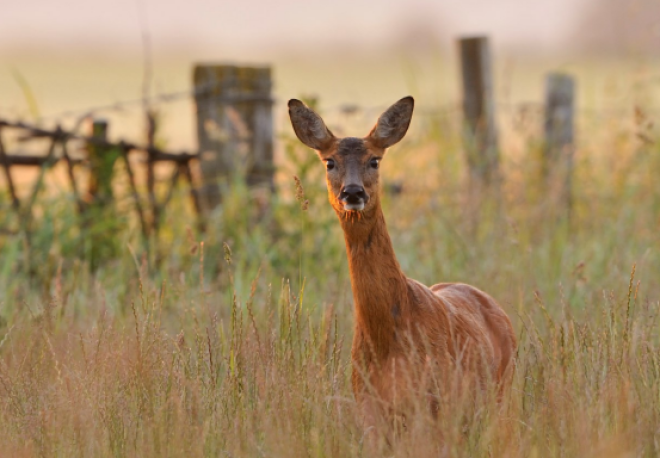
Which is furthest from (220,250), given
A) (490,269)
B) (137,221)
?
(490,269)

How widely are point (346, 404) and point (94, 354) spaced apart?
3.50ft

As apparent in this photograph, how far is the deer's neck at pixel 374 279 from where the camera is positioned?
402 centimetres

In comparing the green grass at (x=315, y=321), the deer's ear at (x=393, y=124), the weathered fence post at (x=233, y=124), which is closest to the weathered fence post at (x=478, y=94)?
the green grass at (x=315, y=321)

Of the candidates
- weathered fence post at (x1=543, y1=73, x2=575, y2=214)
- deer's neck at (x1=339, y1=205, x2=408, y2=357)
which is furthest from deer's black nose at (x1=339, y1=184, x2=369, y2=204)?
weathered fence post at (x1=543, y1=73, x2=575, y2=214)

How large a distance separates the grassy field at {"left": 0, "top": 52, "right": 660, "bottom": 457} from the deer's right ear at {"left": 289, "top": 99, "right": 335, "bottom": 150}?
1.59 feet

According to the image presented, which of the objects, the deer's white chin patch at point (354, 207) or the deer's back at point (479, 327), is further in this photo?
the deer's back at point (479, 327)

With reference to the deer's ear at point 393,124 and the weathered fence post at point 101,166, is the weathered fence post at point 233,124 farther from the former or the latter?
the deer's ear at point 393,124

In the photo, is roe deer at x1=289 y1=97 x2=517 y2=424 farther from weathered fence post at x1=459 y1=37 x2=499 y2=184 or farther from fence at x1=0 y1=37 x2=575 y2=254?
weathered fence post at x1=459 y1=37 x2=499 y2=184

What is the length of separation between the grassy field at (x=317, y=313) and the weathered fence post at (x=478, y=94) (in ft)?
0.66

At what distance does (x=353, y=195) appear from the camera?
395 centimetres

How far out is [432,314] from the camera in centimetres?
414

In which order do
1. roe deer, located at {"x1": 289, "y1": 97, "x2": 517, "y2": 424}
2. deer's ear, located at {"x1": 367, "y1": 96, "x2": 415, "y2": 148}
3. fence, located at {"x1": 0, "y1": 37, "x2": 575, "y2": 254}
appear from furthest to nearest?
fence, located at {"x1": 0, "y1": 37, "x2": 575, "y2": 254}, deer's ear, located at {"x1": 367, "y1": 96, "x2": 415, "y2": 148}, roe deer, located at {"x1": 289, "y1": 97, "x2": 517, "y2": 424}

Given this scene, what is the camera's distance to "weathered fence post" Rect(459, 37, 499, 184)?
8820 mm

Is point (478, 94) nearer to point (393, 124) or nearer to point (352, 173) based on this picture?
point (393, 124)
